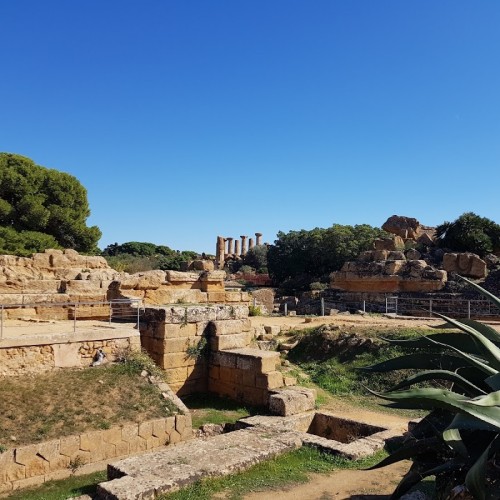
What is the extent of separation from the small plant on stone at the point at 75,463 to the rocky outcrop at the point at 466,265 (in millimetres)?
20580

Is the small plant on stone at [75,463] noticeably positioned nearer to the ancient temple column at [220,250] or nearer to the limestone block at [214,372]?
the limestone block at [214,372]

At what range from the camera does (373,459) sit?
19.2 feet

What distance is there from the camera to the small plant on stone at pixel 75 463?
612 centimetres

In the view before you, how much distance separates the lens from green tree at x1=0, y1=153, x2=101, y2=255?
75.4 feet

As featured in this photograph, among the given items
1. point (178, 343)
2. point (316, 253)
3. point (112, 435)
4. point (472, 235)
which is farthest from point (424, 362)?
point (316, 253)

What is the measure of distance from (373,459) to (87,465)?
3744 mm

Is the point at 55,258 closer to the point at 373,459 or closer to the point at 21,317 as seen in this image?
the point at 21,317

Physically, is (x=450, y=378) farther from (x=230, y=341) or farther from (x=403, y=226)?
(x=403, y=226)

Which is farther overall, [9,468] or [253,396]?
[253,396]

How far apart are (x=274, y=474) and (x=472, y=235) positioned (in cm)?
2457

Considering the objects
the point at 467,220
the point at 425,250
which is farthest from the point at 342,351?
the point at 467,220

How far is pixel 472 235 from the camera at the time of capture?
26.5m

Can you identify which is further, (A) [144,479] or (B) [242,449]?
(B) [242,449]

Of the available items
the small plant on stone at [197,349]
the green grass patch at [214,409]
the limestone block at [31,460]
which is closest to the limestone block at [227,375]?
the green grass patch at [214,409]
